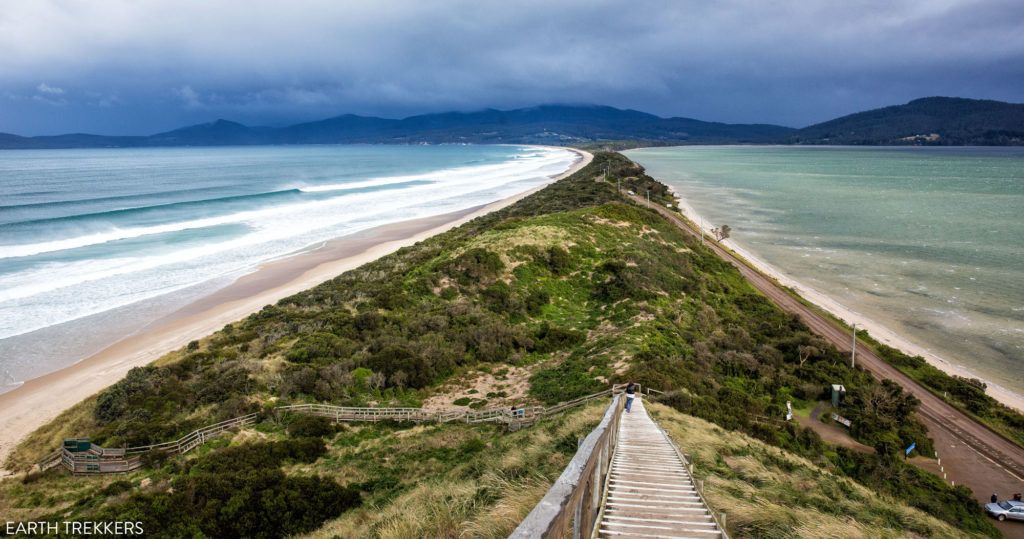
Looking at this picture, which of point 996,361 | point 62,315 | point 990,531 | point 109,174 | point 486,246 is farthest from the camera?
point 109,174

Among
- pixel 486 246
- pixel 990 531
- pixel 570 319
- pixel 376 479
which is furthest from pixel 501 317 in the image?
pixel 990 531

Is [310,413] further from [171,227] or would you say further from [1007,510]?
[171,227]

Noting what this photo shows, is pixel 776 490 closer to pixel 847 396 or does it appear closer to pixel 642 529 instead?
pixel 642 529

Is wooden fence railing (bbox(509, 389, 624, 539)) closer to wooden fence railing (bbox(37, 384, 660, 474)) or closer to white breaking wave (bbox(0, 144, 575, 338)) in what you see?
wooden fence railing (bbox(37, 384, 660, 474))

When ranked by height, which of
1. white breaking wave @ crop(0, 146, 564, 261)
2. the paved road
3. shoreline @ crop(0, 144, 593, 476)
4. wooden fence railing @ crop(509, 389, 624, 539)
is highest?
wooden fence railing @ crop(509, 389, 624, 539)

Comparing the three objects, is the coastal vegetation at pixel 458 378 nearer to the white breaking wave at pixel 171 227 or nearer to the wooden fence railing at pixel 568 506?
the wooden fence railing at pixel 568 506

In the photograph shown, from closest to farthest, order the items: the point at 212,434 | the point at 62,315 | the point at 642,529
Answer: the point at 642,529
the point at 212,434
the point at 62,315
